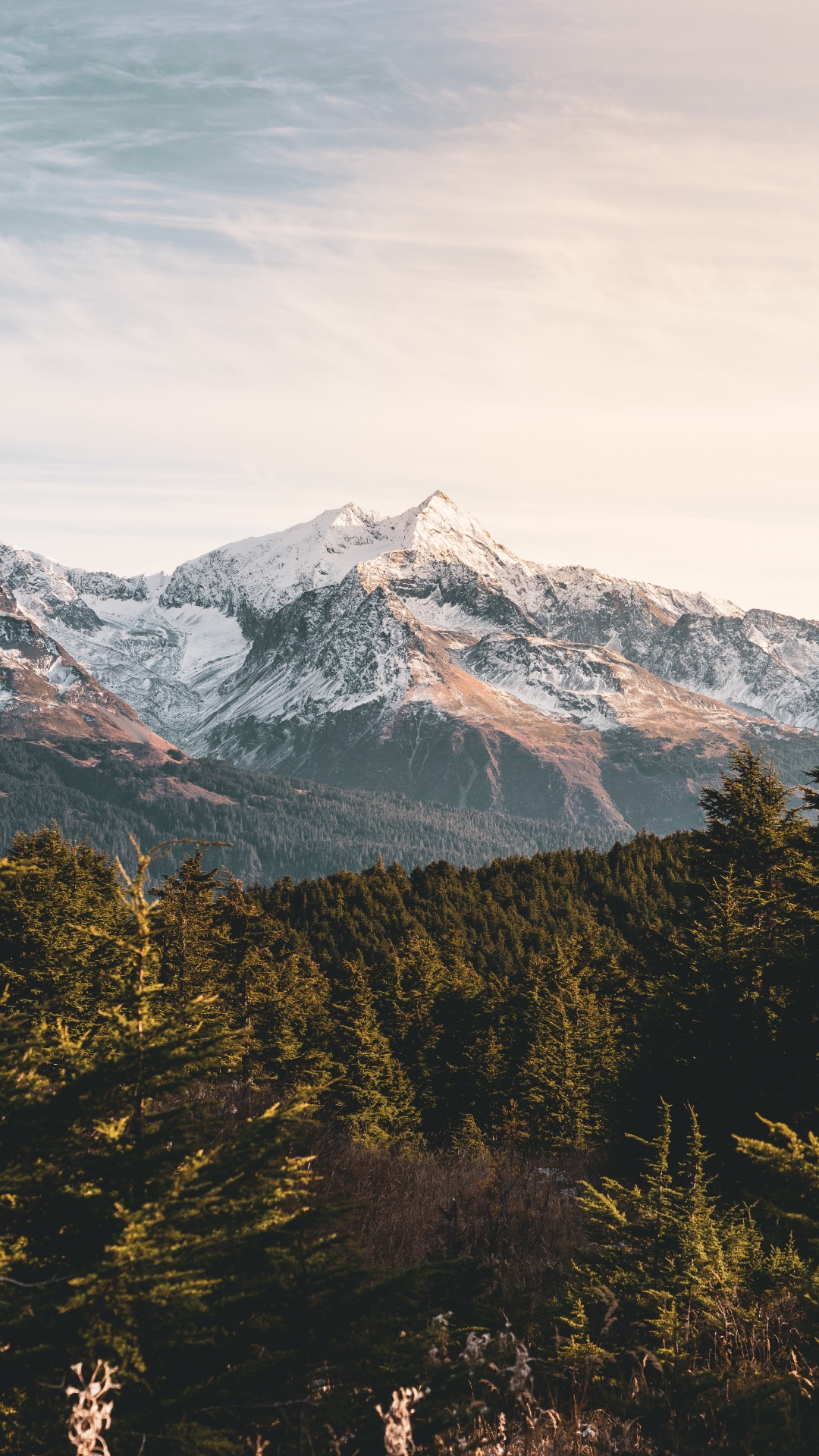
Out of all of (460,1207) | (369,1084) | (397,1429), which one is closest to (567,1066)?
(369,1084)

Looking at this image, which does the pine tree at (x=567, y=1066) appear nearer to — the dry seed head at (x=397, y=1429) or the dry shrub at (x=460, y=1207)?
the dry shrub at (x=460, y=1207)

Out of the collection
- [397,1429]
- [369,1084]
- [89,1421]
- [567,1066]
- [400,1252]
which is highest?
[397,1429]

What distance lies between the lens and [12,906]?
30.5 m

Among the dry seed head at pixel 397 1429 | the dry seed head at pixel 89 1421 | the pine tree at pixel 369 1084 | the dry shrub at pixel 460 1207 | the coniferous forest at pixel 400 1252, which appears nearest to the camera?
the dry seed head at pixel 89 1421

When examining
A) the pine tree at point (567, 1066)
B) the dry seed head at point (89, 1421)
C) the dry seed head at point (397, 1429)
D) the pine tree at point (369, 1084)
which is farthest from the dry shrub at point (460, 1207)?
the pine tree at point (369, 1084)

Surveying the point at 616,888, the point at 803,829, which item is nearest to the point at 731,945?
the point at 803,829

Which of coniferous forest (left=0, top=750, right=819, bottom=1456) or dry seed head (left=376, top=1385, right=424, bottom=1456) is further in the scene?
coniferous forest (left=0, top=750, right=819, bottom=1456)

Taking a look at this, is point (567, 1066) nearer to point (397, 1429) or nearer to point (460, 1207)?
point (460, 1207)

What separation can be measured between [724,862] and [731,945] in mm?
9007

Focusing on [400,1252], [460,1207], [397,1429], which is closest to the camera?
[397,1429]

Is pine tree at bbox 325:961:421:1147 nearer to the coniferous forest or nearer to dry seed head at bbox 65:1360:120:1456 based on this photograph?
the coniferous forest

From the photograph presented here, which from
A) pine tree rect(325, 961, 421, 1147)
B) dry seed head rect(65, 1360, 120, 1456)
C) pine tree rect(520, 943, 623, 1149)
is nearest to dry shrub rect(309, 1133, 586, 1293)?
dry seed head rect(65, 1360, 120, 1456)

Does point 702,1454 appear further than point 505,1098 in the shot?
No

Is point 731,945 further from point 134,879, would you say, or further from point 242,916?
point 242,916
